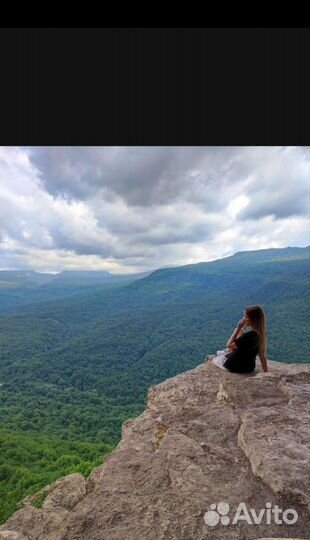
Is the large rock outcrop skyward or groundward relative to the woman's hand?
groundward

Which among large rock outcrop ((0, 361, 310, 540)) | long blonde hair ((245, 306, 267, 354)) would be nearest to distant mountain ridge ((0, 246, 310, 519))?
large rock outcrop ((0, 361, 310, 540))

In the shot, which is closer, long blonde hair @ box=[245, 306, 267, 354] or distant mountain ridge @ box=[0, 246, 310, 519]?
long blonde hair @ box=[245, 306, 267, 354]

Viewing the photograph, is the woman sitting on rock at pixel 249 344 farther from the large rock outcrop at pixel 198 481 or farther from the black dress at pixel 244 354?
the large rock outcrop at pixel 198 481

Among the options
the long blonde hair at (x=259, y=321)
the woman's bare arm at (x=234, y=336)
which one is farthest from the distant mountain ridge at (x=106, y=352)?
the long blonde hair at (x=259, y=321)

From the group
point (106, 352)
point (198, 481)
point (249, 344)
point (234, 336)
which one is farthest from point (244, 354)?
point (106, 352)

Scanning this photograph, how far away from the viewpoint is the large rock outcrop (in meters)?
2.73

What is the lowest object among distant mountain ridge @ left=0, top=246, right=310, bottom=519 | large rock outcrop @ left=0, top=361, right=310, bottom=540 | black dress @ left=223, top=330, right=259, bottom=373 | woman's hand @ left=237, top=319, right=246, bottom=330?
distant mountain ridge @ left=0, top=246, right=310, bottom=519

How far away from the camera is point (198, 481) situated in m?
3.18

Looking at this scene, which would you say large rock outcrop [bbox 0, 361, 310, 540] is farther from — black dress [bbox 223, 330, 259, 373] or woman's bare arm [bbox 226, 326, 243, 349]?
woman's bare arm [bbox 226, 326, 243, 349]

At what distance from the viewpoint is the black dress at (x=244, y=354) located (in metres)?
5.50

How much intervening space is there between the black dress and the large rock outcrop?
62 centimetres

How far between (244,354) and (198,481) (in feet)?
9.07

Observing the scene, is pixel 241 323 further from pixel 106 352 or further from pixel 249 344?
pixel 106 352

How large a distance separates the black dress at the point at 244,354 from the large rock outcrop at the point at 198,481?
617mm
